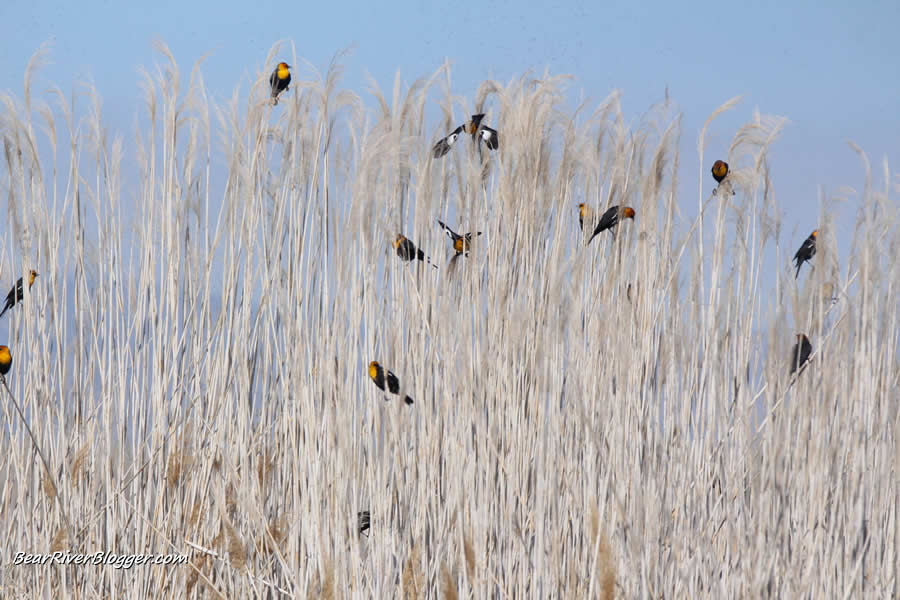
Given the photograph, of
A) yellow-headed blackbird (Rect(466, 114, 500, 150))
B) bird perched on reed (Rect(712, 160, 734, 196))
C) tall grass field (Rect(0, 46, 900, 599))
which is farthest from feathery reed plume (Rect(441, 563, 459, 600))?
bird perched on reed (Rect(712, 160, 734, 196))

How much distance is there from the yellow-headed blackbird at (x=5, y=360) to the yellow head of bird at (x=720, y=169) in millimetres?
2249

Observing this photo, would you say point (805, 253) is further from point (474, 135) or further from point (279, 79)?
point (279, 79)

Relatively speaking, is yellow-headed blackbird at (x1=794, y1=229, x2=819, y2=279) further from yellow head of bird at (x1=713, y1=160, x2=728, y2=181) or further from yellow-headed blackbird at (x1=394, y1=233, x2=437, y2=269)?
yellow-headed blackbird at (x1=394, y1=233, x2=437, y2=269)

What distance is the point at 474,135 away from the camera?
2236 millimetres

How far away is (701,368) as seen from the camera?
2.25 m

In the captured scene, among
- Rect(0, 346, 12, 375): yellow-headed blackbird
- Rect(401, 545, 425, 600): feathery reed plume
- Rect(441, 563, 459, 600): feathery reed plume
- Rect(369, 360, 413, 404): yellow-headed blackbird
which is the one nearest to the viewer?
Rect(441, 563, 459, 600): feathery reed plume

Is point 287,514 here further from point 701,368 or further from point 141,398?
point 701,368

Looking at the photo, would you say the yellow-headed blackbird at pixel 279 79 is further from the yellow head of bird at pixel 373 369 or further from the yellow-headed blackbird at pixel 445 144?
the yellow head of bird at pixel 373 369

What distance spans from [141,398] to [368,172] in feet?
3.39

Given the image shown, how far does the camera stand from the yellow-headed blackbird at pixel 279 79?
232 centimetres

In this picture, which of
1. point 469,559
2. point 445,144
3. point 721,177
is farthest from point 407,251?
point 721,177

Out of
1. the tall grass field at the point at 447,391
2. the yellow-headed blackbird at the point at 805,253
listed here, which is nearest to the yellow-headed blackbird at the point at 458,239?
the tall grass field at the point at 447,391

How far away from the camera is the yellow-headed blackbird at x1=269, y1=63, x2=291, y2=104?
7.62 feet

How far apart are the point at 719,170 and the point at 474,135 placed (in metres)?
0.76
